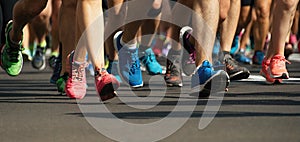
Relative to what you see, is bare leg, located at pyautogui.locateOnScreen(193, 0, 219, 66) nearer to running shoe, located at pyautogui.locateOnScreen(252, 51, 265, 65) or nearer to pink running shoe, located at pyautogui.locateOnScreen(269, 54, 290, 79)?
pink running shoe, located at pyautogui.locateOnScreen(269, 54, 290, 79)

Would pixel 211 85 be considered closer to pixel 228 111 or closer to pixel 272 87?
pixel 228 111

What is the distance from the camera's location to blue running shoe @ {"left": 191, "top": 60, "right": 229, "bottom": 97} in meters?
6.61

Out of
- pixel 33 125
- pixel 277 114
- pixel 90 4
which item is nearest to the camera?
pixel 33 125

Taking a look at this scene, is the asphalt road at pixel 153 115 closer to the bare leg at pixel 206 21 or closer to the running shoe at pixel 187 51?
the running shoe at pixel 187 51

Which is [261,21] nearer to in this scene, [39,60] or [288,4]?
[39,60]

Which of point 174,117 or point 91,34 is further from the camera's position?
point 91,34

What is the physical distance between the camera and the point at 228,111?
604 centimetres

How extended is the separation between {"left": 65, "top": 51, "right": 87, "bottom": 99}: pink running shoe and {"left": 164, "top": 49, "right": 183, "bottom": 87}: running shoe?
5.37 feet

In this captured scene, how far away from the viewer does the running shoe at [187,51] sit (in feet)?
26.1

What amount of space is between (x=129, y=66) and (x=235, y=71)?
0.87 metres

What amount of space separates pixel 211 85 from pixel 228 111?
2.01 feet

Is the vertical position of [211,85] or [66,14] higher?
[66,14]

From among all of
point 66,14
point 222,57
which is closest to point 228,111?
point 66,14

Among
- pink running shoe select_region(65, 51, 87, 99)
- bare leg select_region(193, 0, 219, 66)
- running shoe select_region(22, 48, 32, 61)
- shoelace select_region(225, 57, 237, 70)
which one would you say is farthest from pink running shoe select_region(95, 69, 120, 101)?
running shoe select_region(22, 48, 32, 61)
